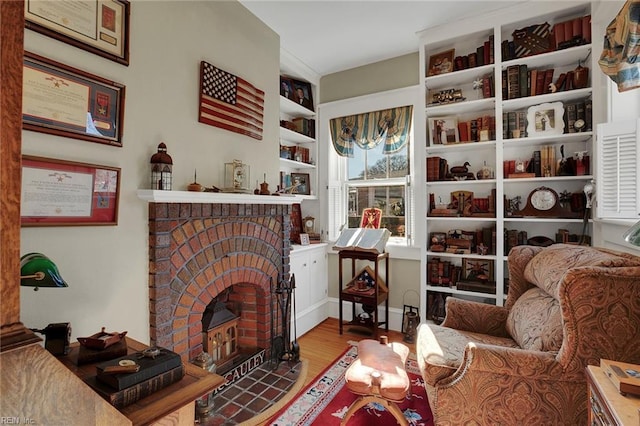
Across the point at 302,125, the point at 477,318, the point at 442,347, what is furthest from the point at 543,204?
the point at 302,125

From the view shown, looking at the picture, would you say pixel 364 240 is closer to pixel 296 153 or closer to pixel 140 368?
pixel 296 153

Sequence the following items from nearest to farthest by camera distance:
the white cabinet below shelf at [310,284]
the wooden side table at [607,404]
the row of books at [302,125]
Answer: the wooden side table at [607,404] < the white cabinet below shelf at [310,284] < the row of books at [302,125]

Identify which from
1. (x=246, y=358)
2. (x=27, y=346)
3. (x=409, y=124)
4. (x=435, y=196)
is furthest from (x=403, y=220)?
(x=27, y=346)

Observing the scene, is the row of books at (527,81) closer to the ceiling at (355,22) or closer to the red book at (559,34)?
the red book at (559,34)

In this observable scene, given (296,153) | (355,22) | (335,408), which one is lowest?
(335,408)

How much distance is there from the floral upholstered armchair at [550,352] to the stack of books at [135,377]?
4.24 feet

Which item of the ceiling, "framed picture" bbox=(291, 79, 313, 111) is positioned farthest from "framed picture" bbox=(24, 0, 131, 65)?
"framed picture" bbox=(291, 79, 313, 111)

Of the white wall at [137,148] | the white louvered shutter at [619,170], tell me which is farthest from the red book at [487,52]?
the white wall at [137,148]

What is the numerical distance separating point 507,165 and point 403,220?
1.18 m

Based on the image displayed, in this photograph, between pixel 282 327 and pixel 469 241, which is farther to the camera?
pixel 469 241

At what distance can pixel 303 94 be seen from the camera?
3.71 metres

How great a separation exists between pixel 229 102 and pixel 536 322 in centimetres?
253

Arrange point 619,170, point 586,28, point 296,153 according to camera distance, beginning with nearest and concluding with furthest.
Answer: point 619,170 → point 586,28 → point 296,153

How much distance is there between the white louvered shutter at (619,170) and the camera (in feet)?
6.03
